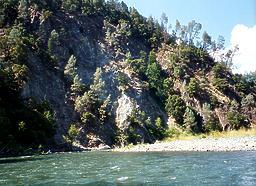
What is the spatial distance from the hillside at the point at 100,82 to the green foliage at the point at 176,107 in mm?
312

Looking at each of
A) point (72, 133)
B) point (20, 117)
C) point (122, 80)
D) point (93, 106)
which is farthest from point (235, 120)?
point (20, 117)

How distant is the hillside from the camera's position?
3497 inches

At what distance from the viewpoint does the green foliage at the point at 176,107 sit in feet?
400

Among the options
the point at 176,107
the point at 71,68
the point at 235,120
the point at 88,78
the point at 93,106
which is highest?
the point at 71,68

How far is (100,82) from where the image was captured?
11281 cm

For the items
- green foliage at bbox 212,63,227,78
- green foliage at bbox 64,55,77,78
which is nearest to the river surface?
green foliage at bbox 64,55,77,78

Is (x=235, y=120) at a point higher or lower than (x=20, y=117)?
lower

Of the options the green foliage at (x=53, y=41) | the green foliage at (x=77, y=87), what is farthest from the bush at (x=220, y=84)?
the green foliage at (x=53, y=41)

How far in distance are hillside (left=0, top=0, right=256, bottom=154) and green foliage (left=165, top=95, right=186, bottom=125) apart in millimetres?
312

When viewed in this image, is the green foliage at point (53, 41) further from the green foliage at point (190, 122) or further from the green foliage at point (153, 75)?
the green foliage at point (190, 122)

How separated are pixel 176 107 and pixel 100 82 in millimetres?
25979

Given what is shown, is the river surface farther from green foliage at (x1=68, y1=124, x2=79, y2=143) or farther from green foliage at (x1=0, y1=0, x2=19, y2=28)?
green foliage at (x1=0, y1=0, x2=19, y2=28)

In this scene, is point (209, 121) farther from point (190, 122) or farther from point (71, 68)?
point (71, 68)

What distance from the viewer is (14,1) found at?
413ft
